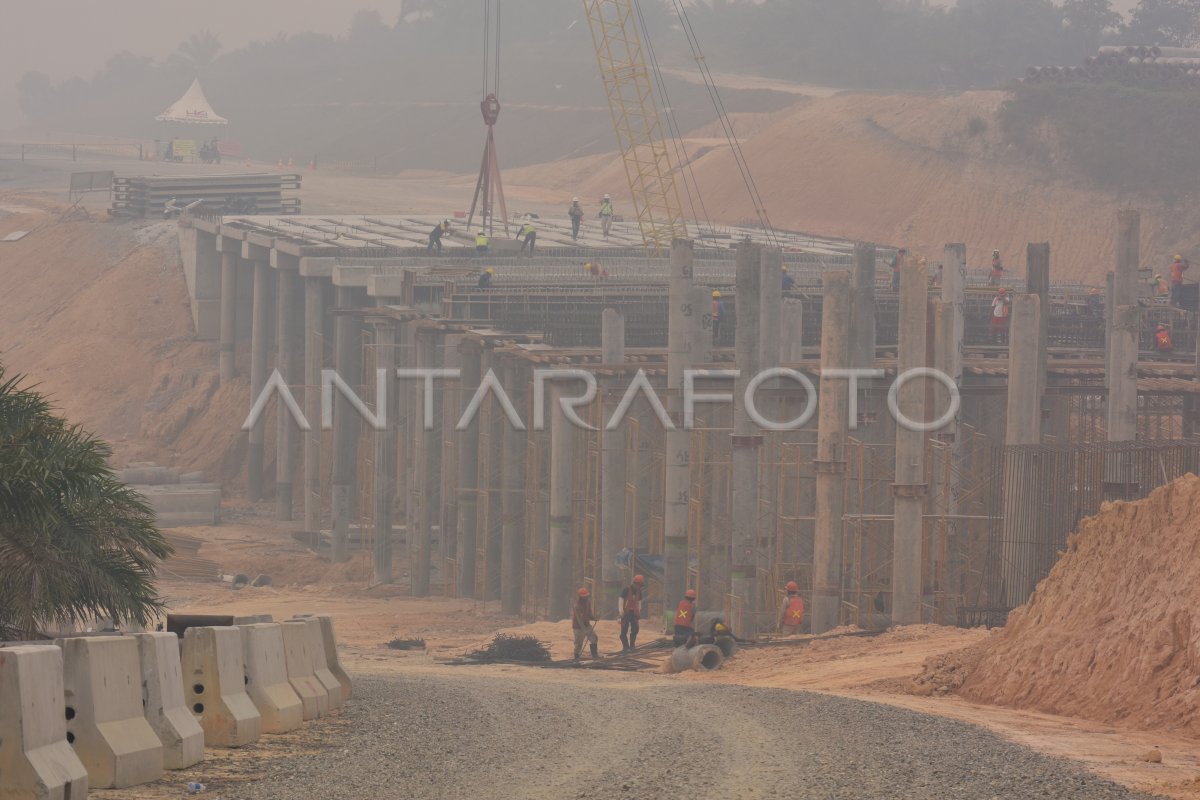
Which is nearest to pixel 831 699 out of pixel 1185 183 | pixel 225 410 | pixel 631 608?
pixel 631 608

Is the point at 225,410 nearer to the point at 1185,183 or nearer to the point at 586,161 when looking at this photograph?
the point at 1185,183

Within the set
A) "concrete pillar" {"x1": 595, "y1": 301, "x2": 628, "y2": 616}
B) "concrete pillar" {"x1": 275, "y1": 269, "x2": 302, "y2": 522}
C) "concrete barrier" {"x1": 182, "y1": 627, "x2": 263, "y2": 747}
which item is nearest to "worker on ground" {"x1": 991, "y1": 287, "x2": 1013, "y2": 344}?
"concrete pillar" {"x1": 595, "y1": 301, "x2": 628, "y2": 616}

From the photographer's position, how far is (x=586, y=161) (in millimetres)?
114688

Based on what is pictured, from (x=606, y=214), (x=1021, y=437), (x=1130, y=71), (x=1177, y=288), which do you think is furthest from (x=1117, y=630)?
(x=1130, y=71)

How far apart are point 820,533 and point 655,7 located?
15349 cm

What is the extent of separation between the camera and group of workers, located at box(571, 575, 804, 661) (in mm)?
25562

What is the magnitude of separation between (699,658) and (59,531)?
10.9 meters

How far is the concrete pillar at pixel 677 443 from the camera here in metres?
31.0

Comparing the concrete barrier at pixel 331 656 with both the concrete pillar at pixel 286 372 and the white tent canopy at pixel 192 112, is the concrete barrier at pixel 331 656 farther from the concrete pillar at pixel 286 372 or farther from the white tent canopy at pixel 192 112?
the white tent canopy at pixel 192 112

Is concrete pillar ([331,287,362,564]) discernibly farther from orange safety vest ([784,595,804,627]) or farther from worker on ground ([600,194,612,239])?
worker on ground ([600,194,612,239])

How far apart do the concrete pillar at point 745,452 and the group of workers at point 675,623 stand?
1.03 meters

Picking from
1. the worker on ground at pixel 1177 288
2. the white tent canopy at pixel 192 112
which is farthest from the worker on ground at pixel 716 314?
the white tent canopy at pixel 192 112

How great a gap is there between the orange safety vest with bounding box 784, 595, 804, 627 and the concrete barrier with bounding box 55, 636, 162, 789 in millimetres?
16416

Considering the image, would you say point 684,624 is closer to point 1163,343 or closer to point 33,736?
point 33,736
